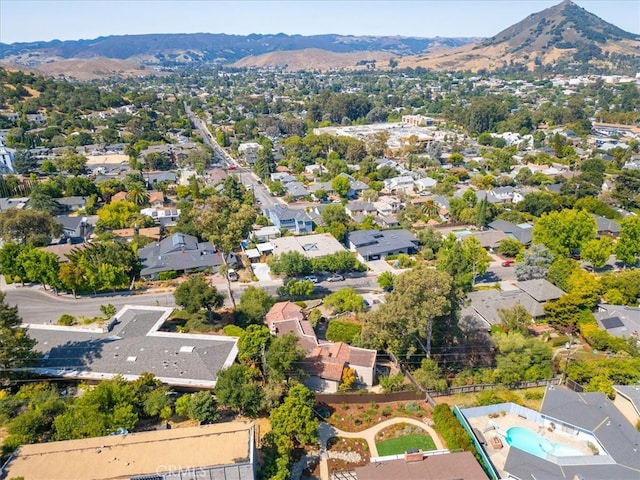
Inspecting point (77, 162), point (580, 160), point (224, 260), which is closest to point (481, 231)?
point (224, 260)

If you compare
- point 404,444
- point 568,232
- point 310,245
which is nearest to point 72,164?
point 310,245

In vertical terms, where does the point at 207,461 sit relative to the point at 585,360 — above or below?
above

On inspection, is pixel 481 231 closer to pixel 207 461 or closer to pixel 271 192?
pixel 271 192

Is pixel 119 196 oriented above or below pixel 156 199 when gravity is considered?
above

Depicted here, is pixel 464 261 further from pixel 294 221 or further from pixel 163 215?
pixel 163 215

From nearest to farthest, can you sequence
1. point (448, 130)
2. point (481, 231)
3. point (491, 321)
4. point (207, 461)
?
1. point (207, 461)
2. point (491, 321)
3. point (481, 231)
4. point (448, 130)

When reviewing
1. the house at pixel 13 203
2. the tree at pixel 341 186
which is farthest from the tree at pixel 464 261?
the house at pixel 13 203
